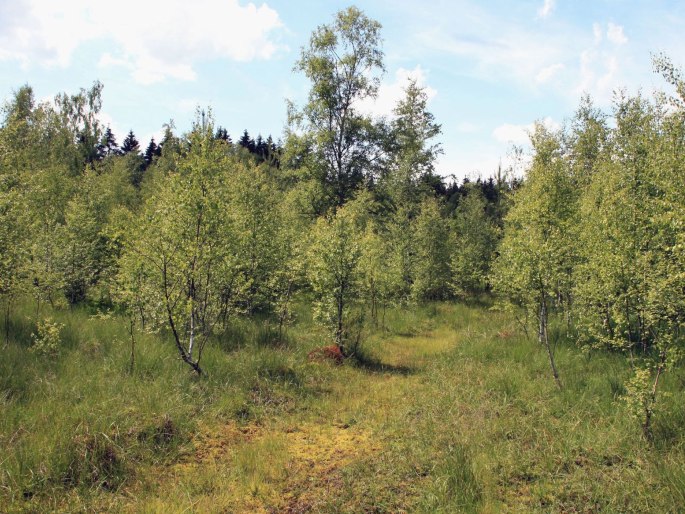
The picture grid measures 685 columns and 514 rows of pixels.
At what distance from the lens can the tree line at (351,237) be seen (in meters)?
9.67

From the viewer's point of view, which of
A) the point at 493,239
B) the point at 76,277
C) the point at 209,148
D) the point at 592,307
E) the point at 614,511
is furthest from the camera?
the point at 493,239

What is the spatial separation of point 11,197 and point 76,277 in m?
6.83

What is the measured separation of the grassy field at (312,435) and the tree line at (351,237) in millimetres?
918

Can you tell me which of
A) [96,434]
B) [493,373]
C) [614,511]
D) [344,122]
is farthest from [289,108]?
[614,511]

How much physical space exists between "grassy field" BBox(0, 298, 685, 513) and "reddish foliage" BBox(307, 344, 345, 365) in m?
0.61

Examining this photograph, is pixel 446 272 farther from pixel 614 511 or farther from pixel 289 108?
pixel 614 511

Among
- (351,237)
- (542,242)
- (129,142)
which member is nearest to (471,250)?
(351,237)

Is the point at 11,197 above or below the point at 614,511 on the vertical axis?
above

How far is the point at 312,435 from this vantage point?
340 inches

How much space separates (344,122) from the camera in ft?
95.9

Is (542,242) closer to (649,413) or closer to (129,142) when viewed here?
(649,413)

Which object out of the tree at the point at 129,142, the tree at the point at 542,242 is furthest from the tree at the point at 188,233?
the tree at the point at 129,142

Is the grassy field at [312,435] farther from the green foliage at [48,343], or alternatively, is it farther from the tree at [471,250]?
the tree at [471,250]

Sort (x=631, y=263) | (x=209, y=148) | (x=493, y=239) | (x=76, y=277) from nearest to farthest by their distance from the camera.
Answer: (x=631, y=263)
(x=209, y=148)
(x=76, y=277)
(x=493, y=239)
